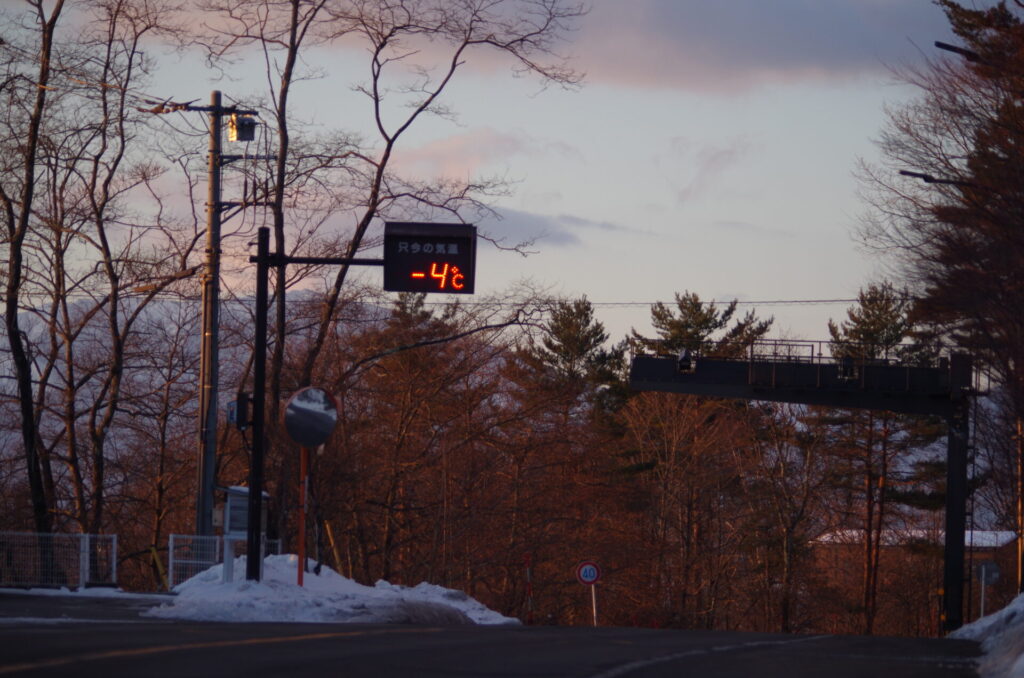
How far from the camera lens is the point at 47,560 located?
806 inches

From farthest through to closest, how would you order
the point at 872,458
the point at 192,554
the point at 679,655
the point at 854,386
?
the point at 872,458 < the point at 854,386 < the point at 192,554 < the point at 679,655

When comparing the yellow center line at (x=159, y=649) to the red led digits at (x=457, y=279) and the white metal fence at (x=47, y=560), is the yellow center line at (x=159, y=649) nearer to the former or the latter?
the red led digits at (x=457, y=279)

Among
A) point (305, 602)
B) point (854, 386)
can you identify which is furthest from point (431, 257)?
point (854, 386)

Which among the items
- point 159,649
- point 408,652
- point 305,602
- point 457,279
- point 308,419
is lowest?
point 305,602

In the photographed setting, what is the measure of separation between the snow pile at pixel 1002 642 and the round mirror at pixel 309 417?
901 cm

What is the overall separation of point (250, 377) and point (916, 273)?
63.7 feet

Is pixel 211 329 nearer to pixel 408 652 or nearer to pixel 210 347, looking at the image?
pixel 210 347

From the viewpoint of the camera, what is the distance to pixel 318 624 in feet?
45.3

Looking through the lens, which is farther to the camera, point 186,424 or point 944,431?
point 944,431

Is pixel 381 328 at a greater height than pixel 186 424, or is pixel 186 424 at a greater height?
pixel 381 328

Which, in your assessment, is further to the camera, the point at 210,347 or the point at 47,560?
the point at 210,347

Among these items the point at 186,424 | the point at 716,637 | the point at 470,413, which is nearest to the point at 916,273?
the point at 716,637

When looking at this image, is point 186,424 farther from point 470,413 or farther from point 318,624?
point 318,624

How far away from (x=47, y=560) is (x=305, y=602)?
300 inches
